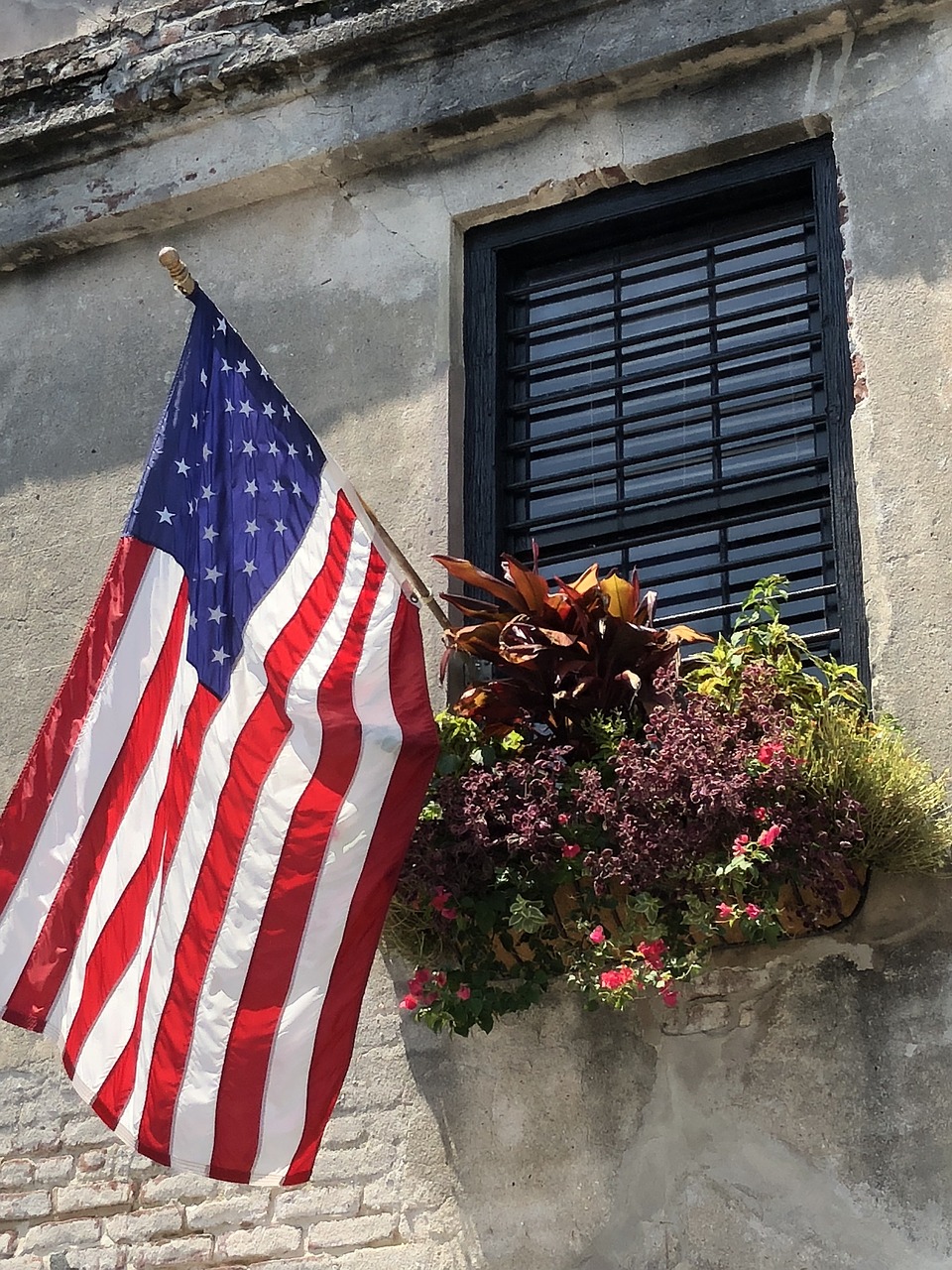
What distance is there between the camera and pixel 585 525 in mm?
5551

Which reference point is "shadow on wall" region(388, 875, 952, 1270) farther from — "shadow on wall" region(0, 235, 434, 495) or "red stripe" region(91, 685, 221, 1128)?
"shadow on wall" region(0, 235, 434, 495)

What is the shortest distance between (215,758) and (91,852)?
421 millimetres

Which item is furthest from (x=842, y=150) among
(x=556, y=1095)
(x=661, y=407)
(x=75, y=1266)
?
(x=75, y=1266)

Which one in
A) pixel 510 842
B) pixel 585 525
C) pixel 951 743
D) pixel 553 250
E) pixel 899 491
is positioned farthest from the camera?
pixel 553 250

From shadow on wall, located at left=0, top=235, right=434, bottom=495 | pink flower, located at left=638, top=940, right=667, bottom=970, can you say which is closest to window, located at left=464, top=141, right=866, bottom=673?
shadow on wall, located at left=0, top=235, right=434, bottom=495

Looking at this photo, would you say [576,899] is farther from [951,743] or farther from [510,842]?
[951,743]

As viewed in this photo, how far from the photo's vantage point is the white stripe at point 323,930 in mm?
4086

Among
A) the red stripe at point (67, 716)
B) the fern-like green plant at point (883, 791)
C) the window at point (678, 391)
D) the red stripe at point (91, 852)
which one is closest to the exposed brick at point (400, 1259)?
the red stripe at point (91, 852)

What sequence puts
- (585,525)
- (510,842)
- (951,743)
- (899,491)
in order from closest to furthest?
(510,842) < (951,743) < (899,491) < (585,525)

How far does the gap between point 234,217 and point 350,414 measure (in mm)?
1019

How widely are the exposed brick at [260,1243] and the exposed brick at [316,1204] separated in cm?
4

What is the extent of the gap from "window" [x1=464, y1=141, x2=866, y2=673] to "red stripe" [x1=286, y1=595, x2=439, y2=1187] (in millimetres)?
1261

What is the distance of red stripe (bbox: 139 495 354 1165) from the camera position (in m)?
4.15

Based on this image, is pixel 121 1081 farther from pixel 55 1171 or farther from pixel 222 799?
pixel 55 1171
